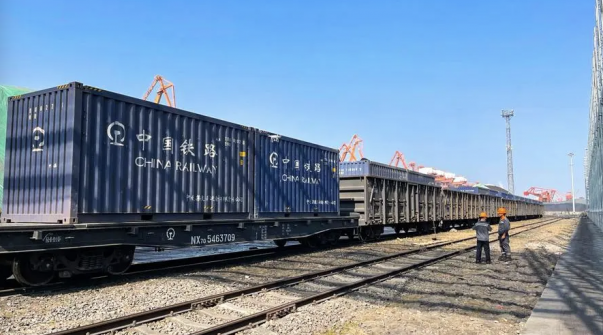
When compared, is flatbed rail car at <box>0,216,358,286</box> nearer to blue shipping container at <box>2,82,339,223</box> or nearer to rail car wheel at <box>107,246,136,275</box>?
rail car wheel at <box>107,246,136,275</box>

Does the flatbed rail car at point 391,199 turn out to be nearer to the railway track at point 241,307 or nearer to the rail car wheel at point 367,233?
the rail car wheel at point 367,233

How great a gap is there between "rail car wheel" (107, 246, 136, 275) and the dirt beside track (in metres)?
4.30

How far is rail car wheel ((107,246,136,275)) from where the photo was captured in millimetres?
8879

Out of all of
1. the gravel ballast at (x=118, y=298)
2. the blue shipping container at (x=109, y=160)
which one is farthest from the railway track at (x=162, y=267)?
the blue shipping container at (x=109, y=160)

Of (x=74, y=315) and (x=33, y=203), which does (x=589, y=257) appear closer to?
(x=74, y=315)

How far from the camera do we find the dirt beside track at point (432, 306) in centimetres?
599

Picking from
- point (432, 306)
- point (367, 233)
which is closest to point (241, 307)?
point (432, 306)

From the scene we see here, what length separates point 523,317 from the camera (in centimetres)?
671

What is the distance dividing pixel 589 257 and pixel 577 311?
8.85m

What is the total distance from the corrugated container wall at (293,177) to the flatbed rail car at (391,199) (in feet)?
6.83

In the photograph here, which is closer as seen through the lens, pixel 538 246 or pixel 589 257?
pixel 589 257

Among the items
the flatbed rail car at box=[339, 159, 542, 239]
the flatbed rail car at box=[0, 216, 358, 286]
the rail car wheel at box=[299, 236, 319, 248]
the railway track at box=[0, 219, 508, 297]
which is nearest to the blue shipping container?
the flatbed rail car at box=[0, 216, 358, 286]

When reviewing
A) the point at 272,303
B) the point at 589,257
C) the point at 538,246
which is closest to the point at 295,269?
the point at 272,303

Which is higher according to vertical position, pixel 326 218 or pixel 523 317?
pixel 326 218
